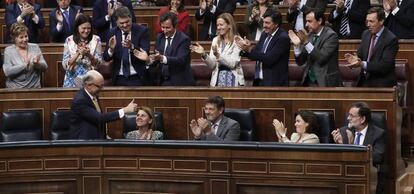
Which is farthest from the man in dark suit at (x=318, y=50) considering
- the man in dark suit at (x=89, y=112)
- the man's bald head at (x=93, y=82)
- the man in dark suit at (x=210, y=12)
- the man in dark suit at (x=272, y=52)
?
the man in dark suit at (x=210, y=12)

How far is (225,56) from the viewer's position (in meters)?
9.20

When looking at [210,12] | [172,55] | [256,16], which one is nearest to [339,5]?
[256,16]

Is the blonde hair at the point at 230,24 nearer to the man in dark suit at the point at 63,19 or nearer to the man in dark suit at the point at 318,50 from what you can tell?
the man in dark suit at the point at 318,50

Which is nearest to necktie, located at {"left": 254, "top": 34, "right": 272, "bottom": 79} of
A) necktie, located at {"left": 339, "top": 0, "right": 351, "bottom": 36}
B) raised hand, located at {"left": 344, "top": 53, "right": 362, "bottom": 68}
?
raised hand, located at {"left": 344, "top": 53, "right": 362, "bottom": 68}

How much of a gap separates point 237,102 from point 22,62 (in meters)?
1.93

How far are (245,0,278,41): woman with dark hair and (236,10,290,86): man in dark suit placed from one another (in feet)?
3.79

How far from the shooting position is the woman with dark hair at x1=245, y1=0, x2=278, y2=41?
10.3 meters

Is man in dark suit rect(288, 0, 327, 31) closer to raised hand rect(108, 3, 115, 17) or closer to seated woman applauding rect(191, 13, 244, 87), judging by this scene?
seated woman applauding rect(191, 13, 244, 87)

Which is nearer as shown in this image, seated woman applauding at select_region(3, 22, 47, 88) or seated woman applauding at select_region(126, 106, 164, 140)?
seated woman applauding at select_region(126, 106, 164, 140)

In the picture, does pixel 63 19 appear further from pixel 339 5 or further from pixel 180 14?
pixel 339 5

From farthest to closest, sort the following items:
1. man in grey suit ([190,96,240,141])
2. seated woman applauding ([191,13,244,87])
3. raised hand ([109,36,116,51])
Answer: raised hand ([109,36,116,51]), seated woman applauding ([191,13,244,87]), man in grey suit ([190,96,240,141])

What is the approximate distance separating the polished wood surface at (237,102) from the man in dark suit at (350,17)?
6.40 feet

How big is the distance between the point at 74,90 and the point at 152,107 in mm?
684

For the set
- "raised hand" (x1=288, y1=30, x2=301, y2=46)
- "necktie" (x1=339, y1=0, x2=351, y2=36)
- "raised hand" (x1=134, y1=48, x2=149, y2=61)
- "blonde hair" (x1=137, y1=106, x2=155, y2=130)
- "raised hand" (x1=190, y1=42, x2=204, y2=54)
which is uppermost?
"necktie" (x1=339, y1=0, x2=351, y2=36)
